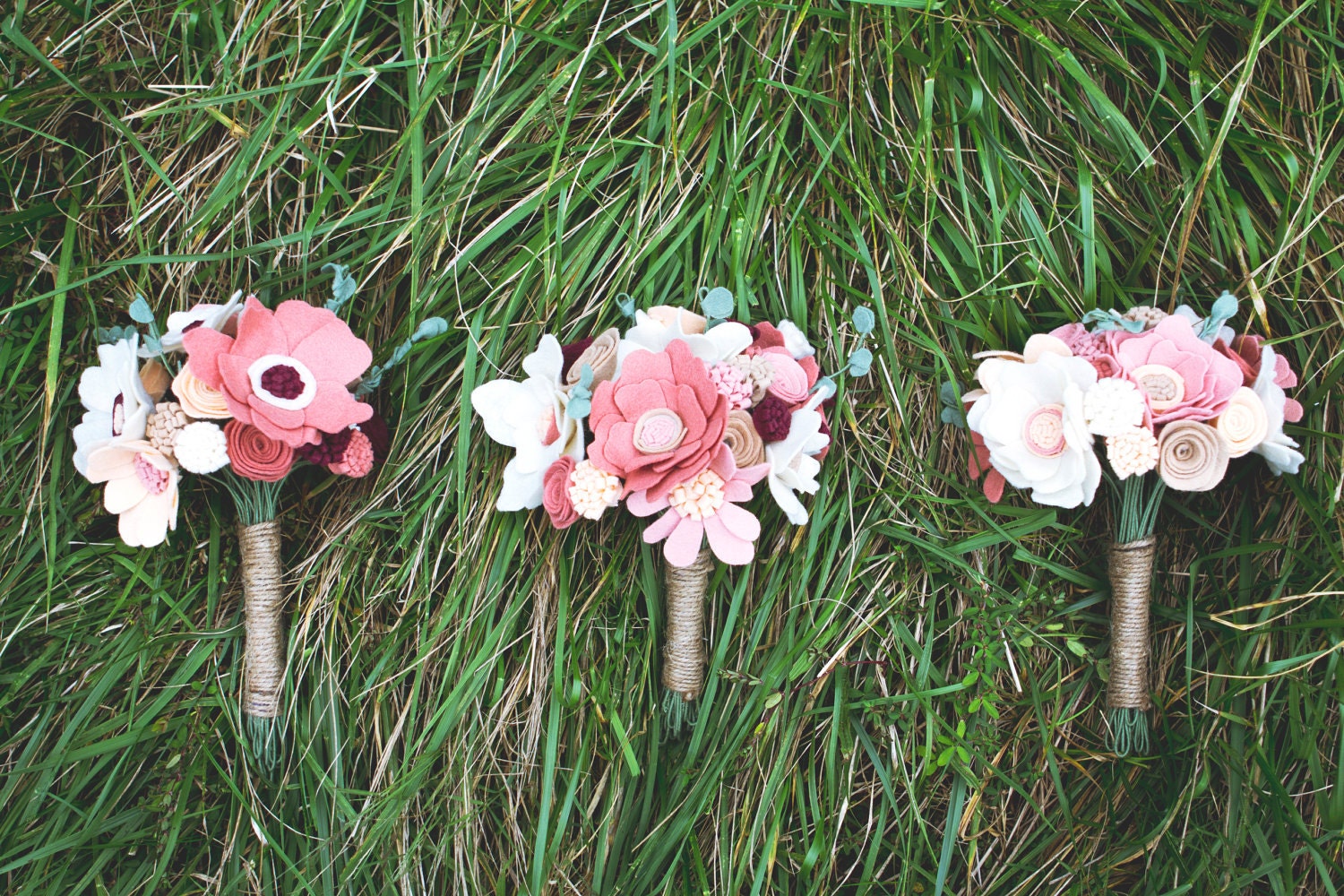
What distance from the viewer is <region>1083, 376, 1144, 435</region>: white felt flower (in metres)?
1.14

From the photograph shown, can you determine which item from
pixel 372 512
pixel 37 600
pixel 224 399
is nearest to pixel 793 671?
pixel 372 512

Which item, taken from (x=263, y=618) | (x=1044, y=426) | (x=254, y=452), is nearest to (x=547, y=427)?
(x=254, y=452)

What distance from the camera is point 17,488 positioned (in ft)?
4.32

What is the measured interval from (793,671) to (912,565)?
228mm

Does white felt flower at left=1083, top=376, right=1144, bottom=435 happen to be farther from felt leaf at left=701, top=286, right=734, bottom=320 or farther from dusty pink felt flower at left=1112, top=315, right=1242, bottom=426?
felt leaf at left=701, top=286, right=734, bottom=320

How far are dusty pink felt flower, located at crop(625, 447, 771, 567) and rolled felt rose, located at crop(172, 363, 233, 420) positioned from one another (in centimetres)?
54

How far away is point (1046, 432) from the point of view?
1167 millimetres

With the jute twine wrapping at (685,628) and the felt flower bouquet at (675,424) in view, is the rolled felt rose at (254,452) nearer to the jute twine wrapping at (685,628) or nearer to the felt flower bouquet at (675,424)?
the felt flower bouquet at (675,424)

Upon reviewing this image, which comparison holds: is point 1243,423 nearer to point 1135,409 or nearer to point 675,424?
point 1135,409

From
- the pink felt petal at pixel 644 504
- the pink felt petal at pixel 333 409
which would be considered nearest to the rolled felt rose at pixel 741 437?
the pink felt petal at pixel 644 504

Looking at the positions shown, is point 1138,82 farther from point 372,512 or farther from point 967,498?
point 372,512

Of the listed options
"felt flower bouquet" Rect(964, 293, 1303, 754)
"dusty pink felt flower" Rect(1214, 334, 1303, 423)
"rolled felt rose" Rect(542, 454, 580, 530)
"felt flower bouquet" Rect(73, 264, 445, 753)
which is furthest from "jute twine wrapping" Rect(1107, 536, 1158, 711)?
"felt flower bouquet" Rect(73, 264, 445, 753)

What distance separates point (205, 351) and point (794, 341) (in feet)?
2.45

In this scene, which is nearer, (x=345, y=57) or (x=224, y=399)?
(x=224, y=399)
